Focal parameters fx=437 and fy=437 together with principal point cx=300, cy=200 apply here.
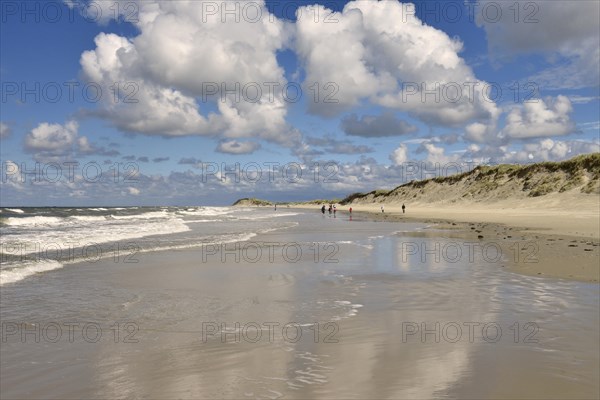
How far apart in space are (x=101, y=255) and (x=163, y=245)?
188 inches

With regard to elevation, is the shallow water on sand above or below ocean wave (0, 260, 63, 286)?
below

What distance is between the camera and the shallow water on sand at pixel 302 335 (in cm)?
555

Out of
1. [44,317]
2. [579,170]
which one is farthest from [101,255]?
[579,170]

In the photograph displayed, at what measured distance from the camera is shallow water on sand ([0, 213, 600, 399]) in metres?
5.55

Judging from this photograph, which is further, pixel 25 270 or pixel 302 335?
pixel 25 270

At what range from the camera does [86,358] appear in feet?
21.9

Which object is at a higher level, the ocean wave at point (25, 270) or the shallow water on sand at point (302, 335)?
the ocean wave at point (25, 270)

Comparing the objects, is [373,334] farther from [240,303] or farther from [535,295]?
[535,295]

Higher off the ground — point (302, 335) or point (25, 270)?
point (25, 270)

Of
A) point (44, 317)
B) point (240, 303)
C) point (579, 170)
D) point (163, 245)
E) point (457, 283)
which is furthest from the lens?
point (579, 170)

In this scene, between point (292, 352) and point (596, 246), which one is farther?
point (596, 246)

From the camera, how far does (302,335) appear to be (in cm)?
770

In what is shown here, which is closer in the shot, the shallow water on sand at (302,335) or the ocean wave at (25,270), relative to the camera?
the shallow water on sand at (302,335)

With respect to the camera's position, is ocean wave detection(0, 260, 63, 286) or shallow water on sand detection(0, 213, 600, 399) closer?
shallow water on sand detection(0, 213, 600, 399)
